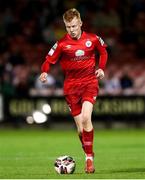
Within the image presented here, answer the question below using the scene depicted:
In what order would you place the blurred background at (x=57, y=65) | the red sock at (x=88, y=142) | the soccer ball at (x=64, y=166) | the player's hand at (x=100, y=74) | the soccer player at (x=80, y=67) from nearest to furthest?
the soccer ball at (x=64, y=166)
the player's hand at (x=100, y=74)
the red sock at (x=88, y=142)
the soccer player at (x=80, y=67)
the blurred background at (x=57, y=65)

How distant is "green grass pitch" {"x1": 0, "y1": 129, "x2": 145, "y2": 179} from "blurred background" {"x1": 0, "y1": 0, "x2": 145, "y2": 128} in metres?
0.82

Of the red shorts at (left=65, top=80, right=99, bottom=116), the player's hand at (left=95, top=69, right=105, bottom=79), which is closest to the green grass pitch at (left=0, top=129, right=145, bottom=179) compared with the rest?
the red shorts at (left=65, top=80, right=99, bottom=116)

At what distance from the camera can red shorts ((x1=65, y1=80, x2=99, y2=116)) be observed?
12.0m

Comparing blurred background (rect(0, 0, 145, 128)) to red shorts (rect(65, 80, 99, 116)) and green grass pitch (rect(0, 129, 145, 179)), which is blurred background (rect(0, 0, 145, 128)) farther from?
red shorts (rect(65, 80, 99, 116))

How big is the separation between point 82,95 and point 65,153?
4489mm

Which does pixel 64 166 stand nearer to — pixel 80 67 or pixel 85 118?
pixel 85 118

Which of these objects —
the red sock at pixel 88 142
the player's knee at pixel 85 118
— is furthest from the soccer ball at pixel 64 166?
the player's knee at pixel 85 118

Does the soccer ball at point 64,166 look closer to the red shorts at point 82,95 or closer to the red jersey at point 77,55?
the red shorts at point 82,95

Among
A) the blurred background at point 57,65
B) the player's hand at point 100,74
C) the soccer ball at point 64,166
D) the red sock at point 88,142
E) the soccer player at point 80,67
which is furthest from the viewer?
the blurred background at point 57,65

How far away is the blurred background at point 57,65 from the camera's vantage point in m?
25.8

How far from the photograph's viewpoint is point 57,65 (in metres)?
28.2

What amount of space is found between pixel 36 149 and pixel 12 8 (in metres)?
13.3

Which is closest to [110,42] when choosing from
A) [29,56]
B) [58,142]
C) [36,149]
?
[29,56]

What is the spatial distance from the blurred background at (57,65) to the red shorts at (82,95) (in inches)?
452
